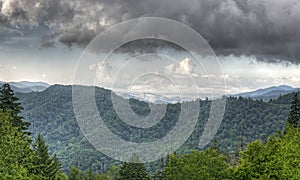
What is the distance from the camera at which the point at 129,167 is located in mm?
89062

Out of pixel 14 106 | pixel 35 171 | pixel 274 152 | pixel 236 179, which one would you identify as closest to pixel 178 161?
pixel 236 179

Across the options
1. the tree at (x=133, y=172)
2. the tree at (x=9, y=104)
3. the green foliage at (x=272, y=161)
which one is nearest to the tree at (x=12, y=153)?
the tree at (x=9, y=104)

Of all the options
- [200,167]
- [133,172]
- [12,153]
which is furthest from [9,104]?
[133,172]

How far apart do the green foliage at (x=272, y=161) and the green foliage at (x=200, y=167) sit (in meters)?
4.31

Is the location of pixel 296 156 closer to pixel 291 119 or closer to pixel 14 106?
pixel 291 119

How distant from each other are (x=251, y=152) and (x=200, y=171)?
371 inches

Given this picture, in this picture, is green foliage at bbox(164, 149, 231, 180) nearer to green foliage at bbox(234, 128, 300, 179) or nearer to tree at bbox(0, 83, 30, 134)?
green foliage at bbox(234, 128, 300, 179)

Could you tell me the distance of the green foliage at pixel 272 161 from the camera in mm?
46938

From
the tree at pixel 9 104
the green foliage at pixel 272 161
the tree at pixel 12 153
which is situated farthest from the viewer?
the tree at pixel 9 104

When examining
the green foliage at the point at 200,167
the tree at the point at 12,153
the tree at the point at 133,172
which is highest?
the tree at the point at 12,153

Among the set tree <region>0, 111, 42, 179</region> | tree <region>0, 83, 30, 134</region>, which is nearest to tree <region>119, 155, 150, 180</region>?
tree <region>0, 83, 30, 134</region>

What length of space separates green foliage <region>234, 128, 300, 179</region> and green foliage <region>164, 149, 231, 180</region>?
14.1 feet

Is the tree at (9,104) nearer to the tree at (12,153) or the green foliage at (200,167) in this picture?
the tree at (12,153)

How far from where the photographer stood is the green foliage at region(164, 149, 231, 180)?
2290 inches
